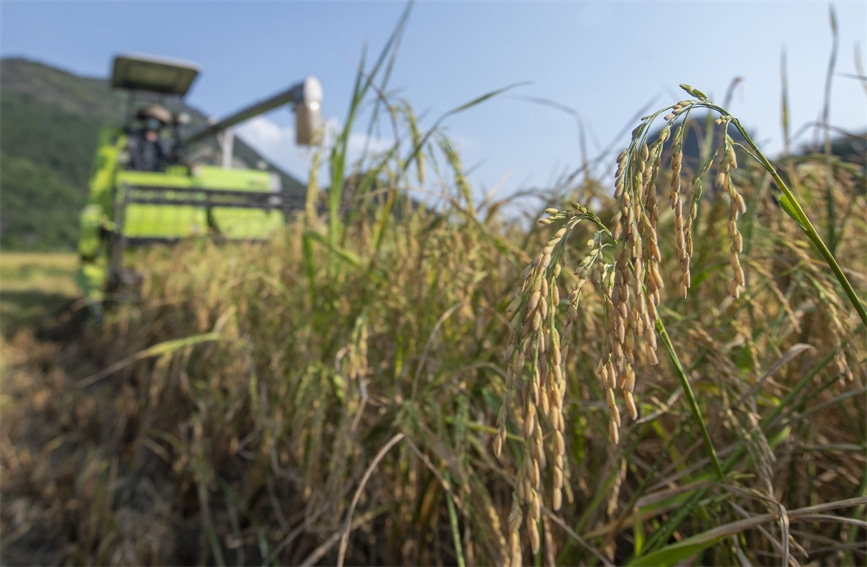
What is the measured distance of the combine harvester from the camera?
3942 millimetres

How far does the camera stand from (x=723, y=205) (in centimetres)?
125

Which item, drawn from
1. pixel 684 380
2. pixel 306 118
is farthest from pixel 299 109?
pixel 684 380

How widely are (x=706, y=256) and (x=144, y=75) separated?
675cm

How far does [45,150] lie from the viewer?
38062mm

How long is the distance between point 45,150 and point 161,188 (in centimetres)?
4215

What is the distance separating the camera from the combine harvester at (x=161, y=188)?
155 inches

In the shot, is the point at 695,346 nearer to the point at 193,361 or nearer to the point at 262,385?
the point at 262,385

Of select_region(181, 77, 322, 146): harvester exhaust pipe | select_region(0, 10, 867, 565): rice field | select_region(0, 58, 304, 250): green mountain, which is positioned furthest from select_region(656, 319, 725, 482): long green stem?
select_region(0, 58, 304, 250): green mountain

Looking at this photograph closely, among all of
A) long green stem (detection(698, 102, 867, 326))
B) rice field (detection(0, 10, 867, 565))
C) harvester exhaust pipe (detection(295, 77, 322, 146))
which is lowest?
rice field (detection(0, 10, 867, 565))

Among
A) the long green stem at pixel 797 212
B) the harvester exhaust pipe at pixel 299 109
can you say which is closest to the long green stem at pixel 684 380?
the long green stem at pixel 797 212

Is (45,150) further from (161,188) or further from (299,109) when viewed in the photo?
(299,109)

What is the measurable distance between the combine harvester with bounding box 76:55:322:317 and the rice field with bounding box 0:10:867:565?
1.95 meters

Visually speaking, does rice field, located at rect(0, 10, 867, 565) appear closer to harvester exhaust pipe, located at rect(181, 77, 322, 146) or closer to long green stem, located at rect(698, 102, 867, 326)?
long green stem, located at rect(698, 102, 867, 326)

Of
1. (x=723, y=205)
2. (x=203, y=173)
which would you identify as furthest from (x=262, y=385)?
(x=203, y=173)
